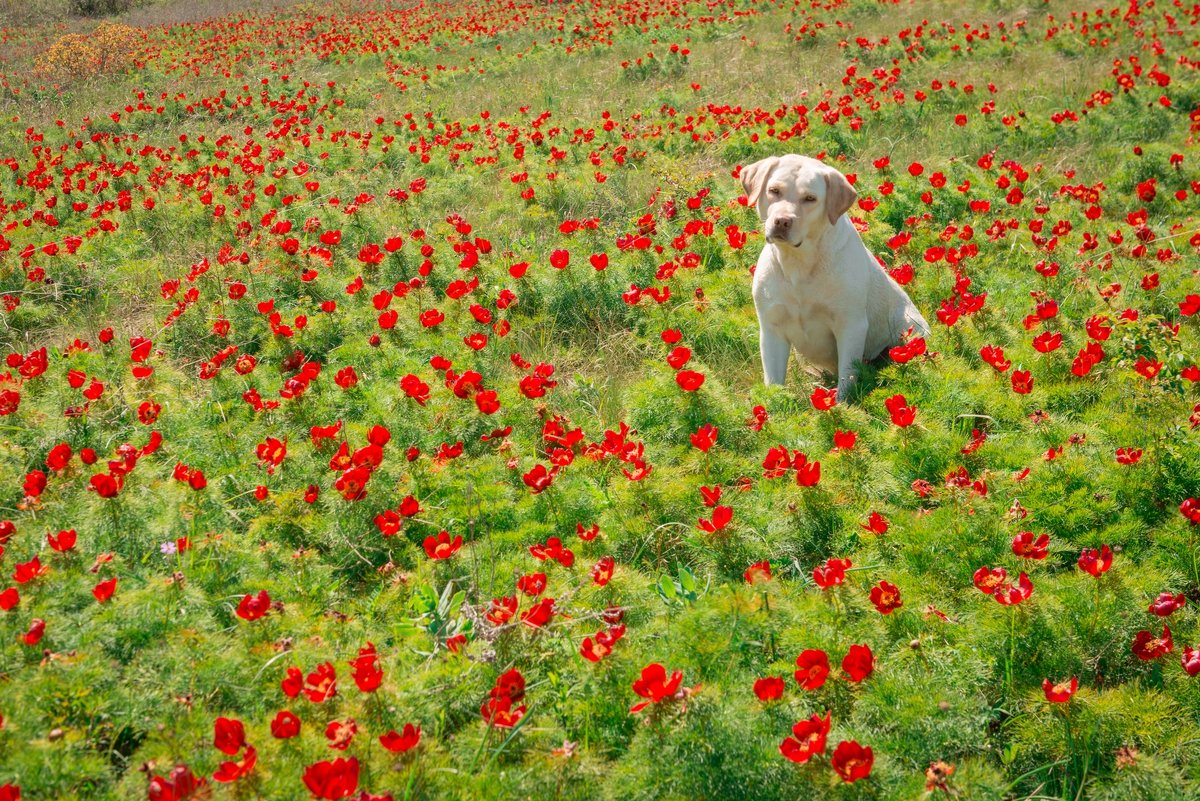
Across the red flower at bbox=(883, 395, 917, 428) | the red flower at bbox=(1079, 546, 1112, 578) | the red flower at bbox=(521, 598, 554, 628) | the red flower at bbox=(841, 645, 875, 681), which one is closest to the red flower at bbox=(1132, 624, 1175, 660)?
the red flower at bbox=(1079, 546, 1112, 578)

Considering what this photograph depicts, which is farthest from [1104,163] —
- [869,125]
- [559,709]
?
[559,709]

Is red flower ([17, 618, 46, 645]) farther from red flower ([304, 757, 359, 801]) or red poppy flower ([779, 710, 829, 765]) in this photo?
red poppy flower ([779, 710, 829, 765])

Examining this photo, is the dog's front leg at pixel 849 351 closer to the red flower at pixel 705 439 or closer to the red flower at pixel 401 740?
the red flower at pixel 705 439

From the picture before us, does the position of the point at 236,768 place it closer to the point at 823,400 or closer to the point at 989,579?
the point at 989,579

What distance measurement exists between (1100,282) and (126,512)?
600 cm

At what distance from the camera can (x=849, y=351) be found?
4852mm

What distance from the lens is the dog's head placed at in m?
4.43

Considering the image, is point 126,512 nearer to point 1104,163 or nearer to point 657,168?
point 657,168

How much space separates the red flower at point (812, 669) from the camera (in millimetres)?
2488

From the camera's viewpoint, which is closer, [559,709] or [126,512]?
[559,709]

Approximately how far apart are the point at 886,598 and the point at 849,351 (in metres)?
2.27

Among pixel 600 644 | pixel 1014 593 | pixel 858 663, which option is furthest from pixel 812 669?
pixel 1014 593

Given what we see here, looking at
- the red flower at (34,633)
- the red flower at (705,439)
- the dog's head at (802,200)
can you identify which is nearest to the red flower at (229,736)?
the red flower at (34,633)

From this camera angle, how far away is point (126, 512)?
3613mm
